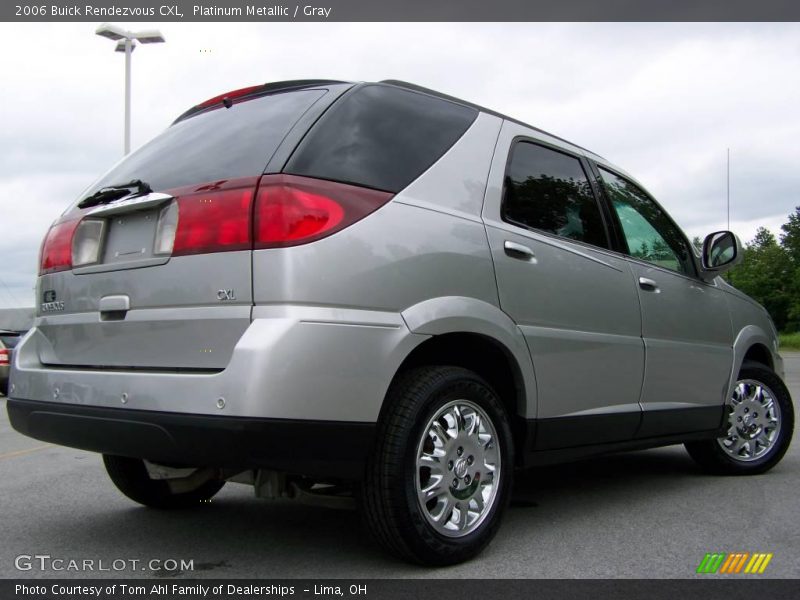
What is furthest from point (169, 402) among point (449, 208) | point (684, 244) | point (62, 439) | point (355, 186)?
point (684, 244)

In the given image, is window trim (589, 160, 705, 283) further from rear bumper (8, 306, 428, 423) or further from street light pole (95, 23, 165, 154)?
street light pole (95, 23, 165, 154)

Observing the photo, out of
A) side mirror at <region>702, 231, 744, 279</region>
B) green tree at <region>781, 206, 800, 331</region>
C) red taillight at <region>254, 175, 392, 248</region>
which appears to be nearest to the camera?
red taillight at <region>254, 175, 392, 248</region>

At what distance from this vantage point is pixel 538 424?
3.76 meters

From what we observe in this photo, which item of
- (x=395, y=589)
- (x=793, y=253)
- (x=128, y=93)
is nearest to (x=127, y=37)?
(x=128, y=93)

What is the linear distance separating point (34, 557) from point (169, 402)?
1.16m

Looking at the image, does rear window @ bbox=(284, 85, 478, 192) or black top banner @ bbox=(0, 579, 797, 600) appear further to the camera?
rear window @ bbox=(284, 85, 478, 192)

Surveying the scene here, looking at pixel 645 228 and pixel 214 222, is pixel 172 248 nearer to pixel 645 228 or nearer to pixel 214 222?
pixel 214 222

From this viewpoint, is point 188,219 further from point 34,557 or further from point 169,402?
point 34,557

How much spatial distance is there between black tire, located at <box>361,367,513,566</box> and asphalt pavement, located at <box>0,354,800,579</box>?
12 centimetres

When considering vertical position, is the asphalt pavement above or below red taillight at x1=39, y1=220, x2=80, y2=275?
below

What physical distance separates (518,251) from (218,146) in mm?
1332

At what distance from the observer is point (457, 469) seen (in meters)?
3.35

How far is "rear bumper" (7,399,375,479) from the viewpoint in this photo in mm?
2812

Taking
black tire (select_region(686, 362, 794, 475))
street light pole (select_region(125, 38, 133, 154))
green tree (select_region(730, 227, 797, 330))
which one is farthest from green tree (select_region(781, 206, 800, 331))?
black tire (select_region(686, 362, 794, 475))
